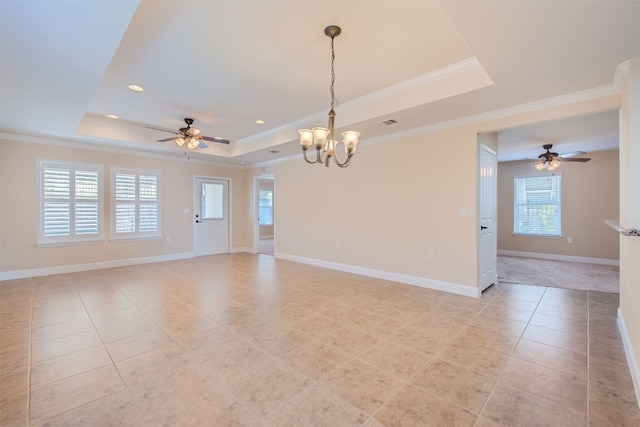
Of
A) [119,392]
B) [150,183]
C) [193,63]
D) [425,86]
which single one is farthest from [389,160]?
[150,183]

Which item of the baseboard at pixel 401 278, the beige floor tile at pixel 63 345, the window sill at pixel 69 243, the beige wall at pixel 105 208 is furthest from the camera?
the window sill at pixel 69 243

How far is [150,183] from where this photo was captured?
658cm

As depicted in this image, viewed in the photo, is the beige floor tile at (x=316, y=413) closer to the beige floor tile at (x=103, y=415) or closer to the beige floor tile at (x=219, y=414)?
the beige floor tile at (x=219, y=414)

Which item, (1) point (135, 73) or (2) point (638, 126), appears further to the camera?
(1) point (135, 73)


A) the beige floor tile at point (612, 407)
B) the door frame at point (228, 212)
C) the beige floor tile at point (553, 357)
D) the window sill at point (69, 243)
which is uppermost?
the door frame at point (228, 212)

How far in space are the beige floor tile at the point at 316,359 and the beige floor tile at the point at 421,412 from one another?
551 millimetres

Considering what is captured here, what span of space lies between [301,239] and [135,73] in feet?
14.5

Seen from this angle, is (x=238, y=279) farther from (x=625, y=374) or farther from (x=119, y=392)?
(x=625, y=374)

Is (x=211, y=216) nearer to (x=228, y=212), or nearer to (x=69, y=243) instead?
(x=228, y=212)

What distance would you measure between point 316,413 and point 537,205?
8074 mm

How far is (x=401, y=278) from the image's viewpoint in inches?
190

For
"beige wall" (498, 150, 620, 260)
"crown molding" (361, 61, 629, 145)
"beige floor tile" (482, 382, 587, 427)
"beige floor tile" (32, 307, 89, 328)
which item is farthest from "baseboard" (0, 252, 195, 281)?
"beige wall" (498, 150, 620, 260)

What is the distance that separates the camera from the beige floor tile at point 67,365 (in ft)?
7.02

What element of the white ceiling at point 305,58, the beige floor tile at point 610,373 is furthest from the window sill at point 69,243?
the beige floor tile at point 610,373
